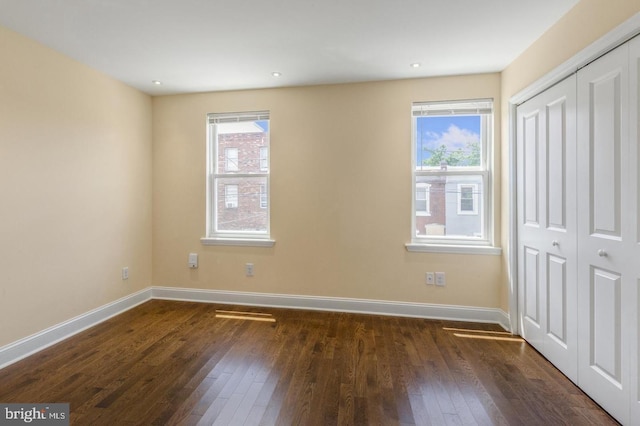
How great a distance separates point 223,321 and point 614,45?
356 centimetres

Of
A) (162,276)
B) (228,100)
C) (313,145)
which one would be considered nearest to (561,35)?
(313,145)

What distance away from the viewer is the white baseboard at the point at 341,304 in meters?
3.05

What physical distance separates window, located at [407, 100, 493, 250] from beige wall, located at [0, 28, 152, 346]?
3139mm

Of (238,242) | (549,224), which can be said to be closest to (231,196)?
(238,242)

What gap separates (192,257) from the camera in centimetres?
359

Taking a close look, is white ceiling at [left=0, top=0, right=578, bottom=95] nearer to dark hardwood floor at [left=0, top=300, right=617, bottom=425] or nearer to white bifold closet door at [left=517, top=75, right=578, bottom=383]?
white bifold closet door at [left=517, top=75, right=578, bottom=383]

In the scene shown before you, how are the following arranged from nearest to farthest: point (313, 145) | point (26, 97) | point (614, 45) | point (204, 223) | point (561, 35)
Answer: point (614, 45), point (561, 35), point (26, 97), point (313, 145), point (204, 223)

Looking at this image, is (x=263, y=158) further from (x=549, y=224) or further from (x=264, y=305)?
(x=549, y=224)

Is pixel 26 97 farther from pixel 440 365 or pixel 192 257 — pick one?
pixel 440 365

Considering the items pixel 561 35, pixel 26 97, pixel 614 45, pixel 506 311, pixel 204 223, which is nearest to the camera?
→ pixel 614 45

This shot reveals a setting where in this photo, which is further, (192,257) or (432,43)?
(192,257)

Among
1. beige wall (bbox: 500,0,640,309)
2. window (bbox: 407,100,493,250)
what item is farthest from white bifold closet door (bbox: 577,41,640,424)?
window (bbox: 407,100,493,250)

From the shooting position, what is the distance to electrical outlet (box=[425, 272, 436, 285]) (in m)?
3.12

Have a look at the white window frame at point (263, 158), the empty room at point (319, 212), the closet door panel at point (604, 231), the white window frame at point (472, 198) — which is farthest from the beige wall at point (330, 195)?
the closet door panel at point (604, 231)
